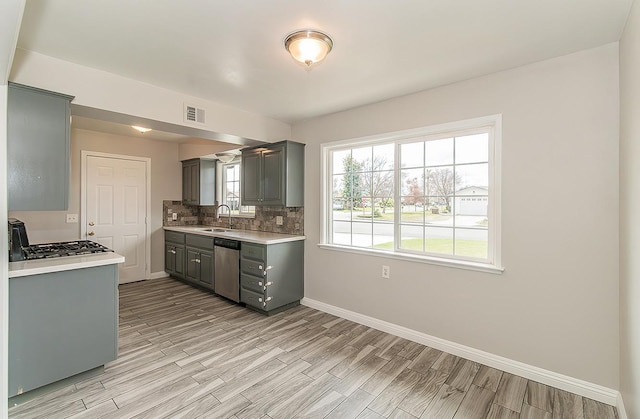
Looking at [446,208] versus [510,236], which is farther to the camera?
[446,208]

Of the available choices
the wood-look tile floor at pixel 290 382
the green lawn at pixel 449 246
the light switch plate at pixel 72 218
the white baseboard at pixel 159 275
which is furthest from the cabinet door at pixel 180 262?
the green lawn at pixel 449 246

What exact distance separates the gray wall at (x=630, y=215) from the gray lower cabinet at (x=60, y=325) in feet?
11.2

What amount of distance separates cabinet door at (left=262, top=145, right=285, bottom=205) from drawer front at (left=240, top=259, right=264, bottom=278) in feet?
2.62

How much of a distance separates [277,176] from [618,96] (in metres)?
3.14

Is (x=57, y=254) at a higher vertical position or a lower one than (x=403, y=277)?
higher

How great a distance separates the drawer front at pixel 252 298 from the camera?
Result: 353cm

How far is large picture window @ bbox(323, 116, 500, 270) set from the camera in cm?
258

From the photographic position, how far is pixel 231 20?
177 centimetres

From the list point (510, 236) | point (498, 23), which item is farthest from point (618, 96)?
point (510, 236)

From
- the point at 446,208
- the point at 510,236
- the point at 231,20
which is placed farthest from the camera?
the point at 446,208

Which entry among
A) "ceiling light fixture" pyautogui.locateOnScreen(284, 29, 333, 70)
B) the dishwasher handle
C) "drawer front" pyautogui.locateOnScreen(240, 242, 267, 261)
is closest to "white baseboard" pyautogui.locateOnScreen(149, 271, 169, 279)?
the dishwasher handle

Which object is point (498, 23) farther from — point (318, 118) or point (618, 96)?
point (318, 118)

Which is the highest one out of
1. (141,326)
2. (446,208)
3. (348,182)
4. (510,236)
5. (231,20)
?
(231,20)

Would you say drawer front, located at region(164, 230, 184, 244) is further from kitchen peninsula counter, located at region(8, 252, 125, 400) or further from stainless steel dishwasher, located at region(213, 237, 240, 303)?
kitchen peninsula counter, located at region(8, 252, 125, 400)
